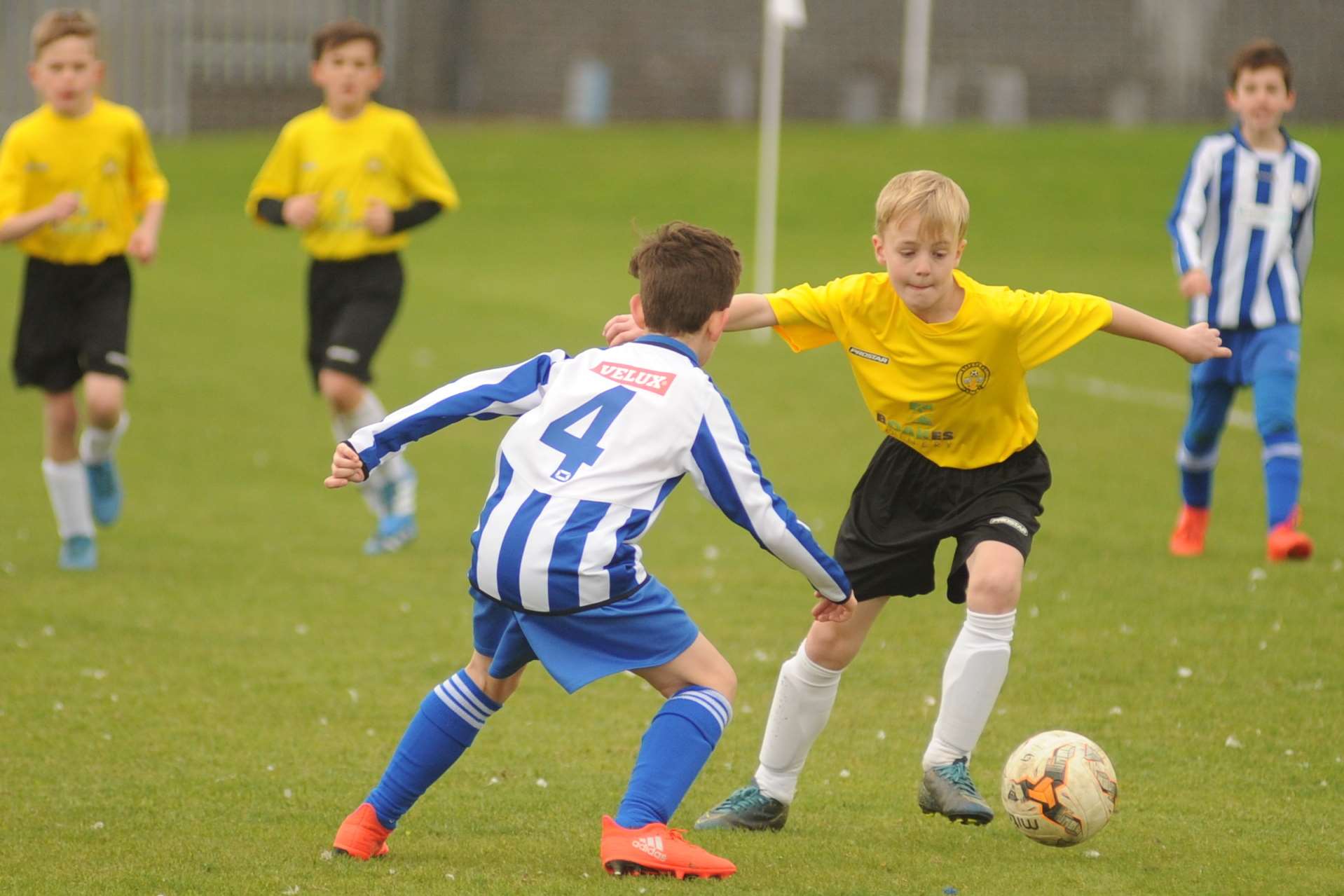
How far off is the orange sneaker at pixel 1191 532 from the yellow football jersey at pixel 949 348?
388 centimetres

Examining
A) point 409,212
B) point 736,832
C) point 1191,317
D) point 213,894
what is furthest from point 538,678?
point 1191,317

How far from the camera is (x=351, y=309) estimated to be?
900cm

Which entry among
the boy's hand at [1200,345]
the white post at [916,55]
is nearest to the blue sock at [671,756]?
the boy's hand at [1200,345]

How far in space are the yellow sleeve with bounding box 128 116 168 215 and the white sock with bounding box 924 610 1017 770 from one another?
5.39m

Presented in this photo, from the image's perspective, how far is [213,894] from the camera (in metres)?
4.10

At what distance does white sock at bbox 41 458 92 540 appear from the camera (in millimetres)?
8383

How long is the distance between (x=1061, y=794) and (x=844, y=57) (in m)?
38.3

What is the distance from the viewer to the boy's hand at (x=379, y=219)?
880 cm

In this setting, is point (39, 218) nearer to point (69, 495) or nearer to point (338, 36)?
point (69, 495)

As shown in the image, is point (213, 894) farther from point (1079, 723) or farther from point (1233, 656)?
point (1233, 656)

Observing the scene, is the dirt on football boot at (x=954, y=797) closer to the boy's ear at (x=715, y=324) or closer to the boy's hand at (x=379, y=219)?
the boy's ear at (x=715, y=324)

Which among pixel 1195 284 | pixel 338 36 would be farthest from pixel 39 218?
pixel 1195 284

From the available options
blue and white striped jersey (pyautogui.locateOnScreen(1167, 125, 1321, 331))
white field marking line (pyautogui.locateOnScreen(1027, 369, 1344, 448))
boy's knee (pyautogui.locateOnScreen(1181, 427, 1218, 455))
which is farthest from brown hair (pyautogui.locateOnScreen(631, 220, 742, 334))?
white field marking line (pyautogui.locateOnScreen(1027, 369, 1344, 448))

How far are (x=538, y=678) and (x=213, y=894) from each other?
2.58 metres
